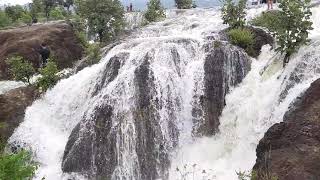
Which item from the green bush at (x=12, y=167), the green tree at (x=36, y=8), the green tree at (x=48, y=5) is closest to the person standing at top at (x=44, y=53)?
the green bush at (x=12, y=167)

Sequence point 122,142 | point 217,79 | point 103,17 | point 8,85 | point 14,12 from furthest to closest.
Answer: point 14,12 → point 103,17 → point 8,85 → point 217,79 → point 122,142

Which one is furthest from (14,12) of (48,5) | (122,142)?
(122,142)

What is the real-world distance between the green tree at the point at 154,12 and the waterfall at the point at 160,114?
14.4 metres

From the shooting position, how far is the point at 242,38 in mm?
25562

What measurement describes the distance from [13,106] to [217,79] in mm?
10097

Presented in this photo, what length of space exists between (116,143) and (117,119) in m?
1.08

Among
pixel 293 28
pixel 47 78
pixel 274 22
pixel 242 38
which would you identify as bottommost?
pixel 47 78

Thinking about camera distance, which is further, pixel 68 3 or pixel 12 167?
pixel 68 3

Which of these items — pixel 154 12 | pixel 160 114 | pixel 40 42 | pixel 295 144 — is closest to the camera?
pixel 295 144

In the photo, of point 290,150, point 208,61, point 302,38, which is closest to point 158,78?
point 208,61

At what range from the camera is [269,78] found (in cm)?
2272

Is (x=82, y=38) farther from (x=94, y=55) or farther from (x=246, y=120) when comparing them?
(x=246, y=120)

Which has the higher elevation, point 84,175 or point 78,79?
point 78,79

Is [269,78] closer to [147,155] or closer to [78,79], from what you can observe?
[147,155]
